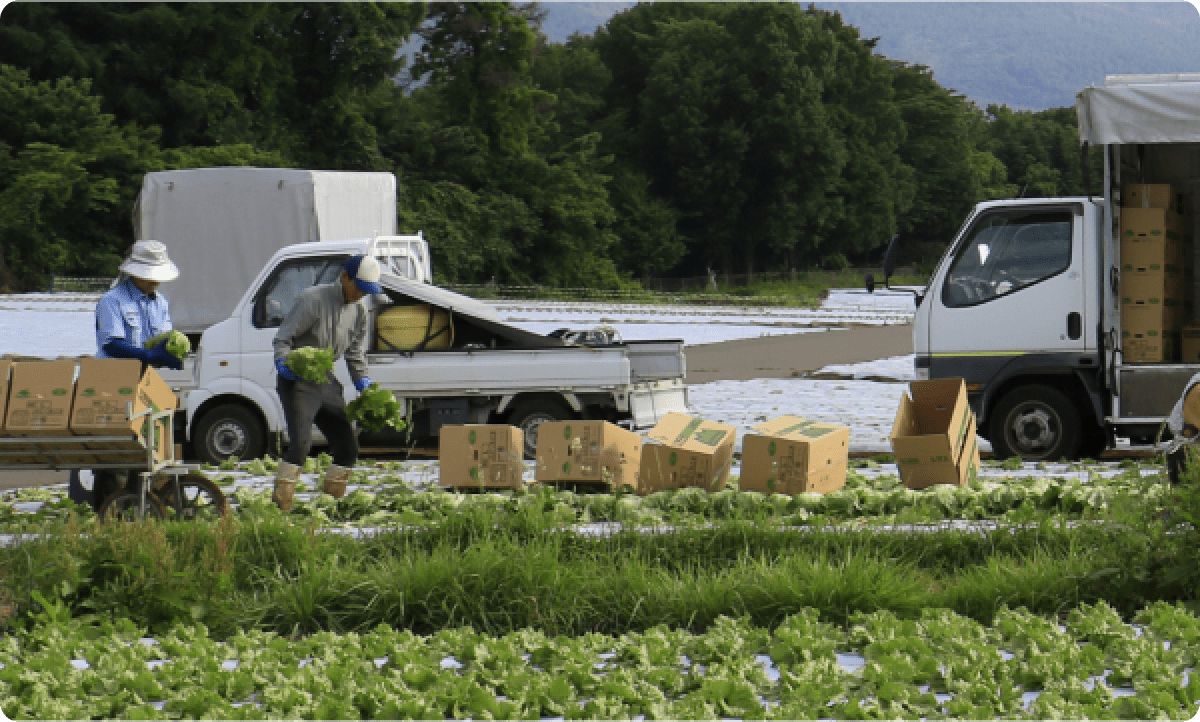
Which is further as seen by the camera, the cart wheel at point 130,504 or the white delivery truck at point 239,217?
the white delivery truck at point 239,217

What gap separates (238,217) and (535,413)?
7.18 meters

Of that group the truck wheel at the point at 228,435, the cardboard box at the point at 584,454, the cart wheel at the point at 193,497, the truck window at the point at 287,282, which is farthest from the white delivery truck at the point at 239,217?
the cart wheel at the point at 193,497

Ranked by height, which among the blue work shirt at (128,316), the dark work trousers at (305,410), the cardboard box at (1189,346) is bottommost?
the dark work trousers at (305,410)

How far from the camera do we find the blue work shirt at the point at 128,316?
888 centimetres

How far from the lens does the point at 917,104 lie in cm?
9488

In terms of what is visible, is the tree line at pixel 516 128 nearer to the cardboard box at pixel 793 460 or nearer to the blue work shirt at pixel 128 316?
the cardboard box at pixel 793 460

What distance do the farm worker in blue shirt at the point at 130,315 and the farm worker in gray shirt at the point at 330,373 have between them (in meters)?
0.85

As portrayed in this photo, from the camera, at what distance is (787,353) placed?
27.8m

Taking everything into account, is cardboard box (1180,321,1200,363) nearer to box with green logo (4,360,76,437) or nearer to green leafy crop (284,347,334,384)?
green leafy crop (284,347,334,384)

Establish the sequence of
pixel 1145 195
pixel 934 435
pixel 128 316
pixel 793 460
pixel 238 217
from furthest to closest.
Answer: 1. pixel 238 217
2. pixel 1145 195
3. pixel 934 435
4. pixel 793 460
5. pixel 128 316

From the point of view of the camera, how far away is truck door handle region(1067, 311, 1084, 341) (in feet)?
40.0

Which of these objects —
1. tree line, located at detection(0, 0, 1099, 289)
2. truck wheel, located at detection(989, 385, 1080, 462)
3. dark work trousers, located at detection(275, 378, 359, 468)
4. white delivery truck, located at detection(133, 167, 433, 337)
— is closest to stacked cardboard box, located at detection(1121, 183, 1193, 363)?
truck wheel, located at detection(989, 385, 1080, 462)

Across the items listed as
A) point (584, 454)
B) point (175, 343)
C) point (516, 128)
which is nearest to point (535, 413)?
point (584, 454)

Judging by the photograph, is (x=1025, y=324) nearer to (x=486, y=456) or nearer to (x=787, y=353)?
(x=486, y=456)
